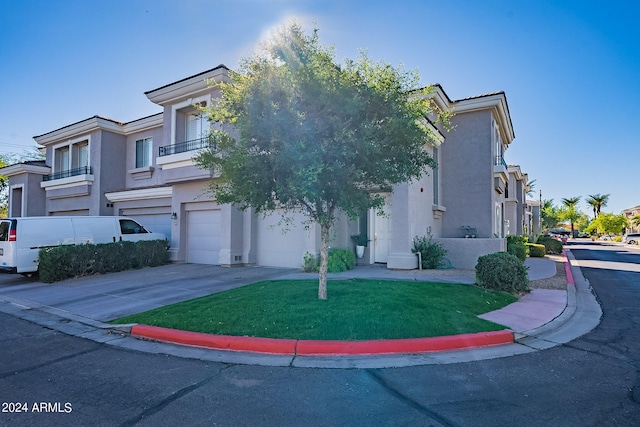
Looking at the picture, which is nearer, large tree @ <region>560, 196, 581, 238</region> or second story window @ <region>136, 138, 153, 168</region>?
second story window @ <region>136, 138, 153, 168</region>

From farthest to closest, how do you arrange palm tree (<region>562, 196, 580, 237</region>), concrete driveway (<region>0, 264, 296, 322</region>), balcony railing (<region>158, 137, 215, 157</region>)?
palm tree (<region>562, 196, 580, 237</region>), balcony railing (<region>158, 137, 215, 157</region>), concrete driveway (<region>0, 264, 296, 322</region>)

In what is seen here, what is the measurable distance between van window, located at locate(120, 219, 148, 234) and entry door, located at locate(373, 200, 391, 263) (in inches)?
373

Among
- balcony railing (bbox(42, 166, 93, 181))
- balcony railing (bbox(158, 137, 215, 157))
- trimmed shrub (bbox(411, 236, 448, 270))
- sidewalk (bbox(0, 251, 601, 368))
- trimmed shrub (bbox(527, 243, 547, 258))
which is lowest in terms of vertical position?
sidewalk (bbox(0, 251, 601, 368))

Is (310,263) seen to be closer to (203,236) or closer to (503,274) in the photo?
(203,236)

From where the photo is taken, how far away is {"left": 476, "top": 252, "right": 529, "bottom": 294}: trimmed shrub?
29.3 feet

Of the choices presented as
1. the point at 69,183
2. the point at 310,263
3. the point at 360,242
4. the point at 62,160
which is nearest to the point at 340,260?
the point at 310,263

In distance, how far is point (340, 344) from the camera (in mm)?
5215

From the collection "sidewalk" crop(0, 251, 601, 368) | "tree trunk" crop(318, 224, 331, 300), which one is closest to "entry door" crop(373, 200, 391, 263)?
"sidewalk" crop(0, 251, 601, 368)

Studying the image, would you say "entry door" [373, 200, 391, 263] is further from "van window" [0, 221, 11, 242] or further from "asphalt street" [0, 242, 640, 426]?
"van window" [0, 221, 11, 242]

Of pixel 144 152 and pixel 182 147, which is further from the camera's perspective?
pixel 144 152

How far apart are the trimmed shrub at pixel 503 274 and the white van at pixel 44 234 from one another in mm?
12730

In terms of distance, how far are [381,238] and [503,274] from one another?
4892mm

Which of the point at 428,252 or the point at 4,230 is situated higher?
the point at 4,230

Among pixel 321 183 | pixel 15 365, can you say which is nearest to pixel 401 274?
pixel 321 183
